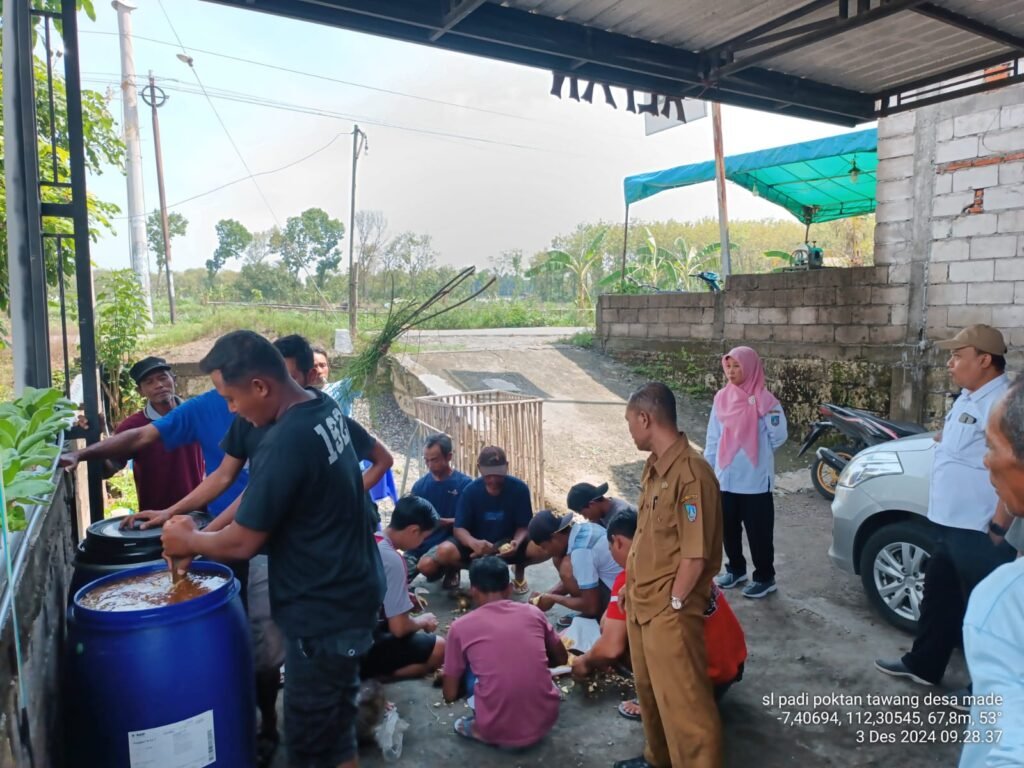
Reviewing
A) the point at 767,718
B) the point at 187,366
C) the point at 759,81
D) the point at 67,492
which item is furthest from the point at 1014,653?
the point at 187,366

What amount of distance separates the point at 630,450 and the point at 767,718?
5107 millimetres

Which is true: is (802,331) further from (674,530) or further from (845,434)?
(674,530)

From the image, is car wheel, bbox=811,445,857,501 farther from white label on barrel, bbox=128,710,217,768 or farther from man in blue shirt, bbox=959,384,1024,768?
white label on barrel, bbox=128,710,217,768

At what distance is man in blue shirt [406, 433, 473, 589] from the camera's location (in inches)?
177

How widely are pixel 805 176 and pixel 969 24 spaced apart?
22.7 ft

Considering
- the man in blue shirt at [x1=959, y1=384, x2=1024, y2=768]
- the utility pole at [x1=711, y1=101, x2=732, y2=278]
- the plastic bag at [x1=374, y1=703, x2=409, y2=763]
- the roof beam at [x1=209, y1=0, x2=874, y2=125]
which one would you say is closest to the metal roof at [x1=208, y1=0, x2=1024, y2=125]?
the roof beam at [x1=209, y1=0, x2=874, y2=125]

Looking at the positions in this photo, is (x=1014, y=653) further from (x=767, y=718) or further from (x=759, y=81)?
(x=759, y=81)

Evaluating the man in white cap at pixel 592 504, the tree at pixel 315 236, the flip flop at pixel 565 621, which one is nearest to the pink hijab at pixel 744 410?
the man in white cap at pixel 592 504

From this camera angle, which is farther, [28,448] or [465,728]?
[465,728]

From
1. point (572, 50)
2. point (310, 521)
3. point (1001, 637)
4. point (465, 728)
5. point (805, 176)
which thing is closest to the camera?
point (1001, 637)

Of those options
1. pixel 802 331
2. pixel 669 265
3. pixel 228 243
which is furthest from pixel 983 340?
pixel 228 243

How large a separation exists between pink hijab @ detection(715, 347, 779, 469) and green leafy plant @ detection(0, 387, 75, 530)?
11.4 feet

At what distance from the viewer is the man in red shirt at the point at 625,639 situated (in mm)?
2725

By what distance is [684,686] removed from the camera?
2.35m
